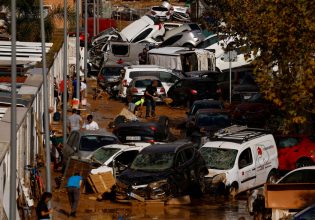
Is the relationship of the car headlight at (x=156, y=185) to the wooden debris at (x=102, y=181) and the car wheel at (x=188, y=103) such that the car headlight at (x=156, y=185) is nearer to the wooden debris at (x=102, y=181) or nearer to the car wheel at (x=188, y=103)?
the wooden debris at (x=102, y=181)

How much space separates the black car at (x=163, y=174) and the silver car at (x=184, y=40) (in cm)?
3398

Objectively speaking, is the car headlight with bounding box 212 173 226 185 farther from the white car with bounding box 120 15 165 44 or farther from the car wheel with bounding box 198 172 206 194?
the white car with bounding box 120 15 165 44

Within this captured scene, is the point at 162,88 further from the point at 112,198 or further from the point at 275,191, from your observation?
the point at 275,191

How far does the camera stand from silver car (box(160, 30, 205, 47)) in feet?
212

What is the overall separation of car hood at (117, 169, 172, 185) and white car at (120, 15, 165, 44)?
127ft

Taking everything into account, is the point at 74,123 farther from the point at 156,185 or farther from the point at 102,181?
the point at 156,185

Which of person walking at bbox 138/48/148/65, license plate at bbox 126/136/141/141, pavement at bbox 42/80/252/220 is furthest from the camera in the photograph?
person walking at bbox 138/48/148/65

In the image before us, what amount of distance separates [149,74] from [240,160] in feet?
70.6

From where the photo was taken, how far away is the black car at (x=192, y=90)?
50.0 m

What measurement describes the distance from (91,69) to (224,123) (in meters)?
Answer: 24.9

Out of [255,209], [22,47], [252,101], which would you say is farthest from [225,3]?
[255,209]

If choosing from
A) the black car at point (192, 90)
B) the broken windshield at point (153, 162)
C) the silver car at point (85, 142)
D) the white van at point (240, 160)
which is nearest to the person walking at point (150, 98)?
the black car at point (192, 90)

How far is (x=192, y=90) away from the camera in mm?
50031

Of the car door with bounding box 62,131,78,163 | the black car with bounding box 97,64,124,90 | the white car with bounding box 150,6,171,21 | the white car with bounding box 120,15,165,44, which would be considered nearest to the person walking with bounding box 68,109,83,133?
the car door with bounding box 62,131,78,163
